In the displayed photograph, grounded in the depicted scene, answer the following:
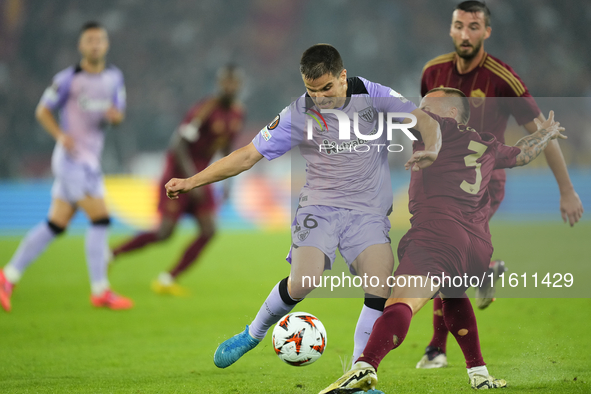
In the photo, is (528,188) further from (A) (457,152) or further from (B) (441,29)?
(A) (457,152)

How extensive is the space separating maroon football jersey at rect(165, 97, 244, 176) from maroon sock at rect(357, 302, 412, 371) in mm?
5248

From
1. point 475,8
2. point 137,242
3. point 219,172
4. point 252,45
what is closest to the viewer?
point 219,172

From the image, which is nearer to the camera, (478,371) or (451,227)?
(451,227)

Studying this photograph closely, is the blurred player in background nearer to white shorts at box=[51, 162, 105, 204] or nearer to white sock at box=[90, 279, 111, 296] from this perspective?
white sock at box=[90, 279, 111, 296]

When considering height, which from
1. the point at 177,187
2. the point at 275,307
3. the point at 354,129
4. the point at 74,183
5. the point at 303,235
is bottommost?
the point at 275,307

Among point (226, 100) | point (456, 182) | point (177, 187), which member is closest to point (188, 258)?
point (226, 100)

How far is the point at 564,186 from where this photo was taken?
4324mm

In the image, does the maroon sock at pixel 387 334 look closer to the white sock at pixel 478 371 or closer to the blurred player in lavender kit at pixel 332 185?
the blurred player in lavender kit at pixel 332 185

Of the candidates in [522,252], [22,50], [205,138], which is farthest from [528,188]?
[22,50]

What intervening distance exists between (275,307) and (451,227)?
1081 millimetres

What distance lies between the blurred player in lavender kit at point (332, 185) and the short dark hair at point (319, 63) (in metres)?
0.01

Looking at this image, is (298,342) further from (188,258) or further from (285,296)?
(188,258)

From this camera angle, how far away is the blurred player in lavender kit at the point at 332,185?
139 inches

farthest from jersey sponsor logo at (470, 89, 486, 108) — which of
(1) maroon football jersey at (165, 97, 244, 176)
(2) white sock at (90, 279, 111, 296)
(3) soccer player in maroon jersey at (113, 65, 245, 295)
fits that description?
(2) white sock at (90, 279, 111, 296)
